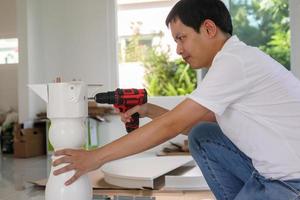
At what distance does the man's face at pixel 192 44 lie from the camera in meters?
1.11

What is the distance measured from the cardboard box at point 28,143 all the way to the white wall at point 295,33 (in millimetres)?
2632

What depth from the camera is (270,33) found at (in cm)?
348

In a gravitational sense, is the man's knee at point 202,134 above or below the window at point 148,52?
below

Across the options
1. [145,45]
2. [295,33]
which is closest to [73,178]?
[295,33]

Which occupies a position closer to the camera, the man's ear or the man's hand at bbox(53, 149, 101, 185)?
the man's hand at bbox(53, 149, 101, 185)

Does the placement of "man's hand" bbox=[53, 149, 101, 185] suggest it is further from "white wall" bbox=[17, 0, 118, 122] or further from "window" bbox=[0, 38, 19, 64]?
"window" bbox=[0, 38, 19, 64]

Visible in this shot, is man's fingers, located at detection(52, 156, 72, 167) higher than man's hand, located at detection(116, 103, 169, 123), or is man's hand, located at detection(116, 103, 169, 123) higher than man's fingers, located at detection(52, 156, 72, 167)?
man's hand, located at detection(116, 103, 169, 123)

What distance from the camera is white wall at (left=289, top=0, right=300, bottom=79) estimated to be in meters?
2.96

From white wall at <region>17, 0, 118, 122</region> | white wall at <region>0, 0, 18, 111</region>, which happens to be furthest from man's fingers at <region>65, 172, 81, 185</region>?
white wall at <region>0, 0, 18, 111</region>

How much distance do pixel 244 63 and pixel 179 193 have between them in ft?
3.05

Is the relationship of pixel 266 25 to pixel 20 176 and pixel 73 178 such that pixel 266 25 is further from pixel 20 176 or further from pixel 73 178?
pixel 73 178

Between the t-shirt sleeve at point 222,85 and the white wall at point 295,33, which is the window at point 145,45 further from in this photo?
the t-shirt sleeve at point 222,85

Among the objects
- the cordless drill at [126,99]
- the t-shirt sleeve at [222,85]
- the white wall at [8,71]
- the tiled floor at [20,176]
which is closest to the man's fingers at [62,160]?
the cordless drill at [126,99]

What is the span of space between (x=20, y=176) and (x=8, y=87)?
83.3 inches
